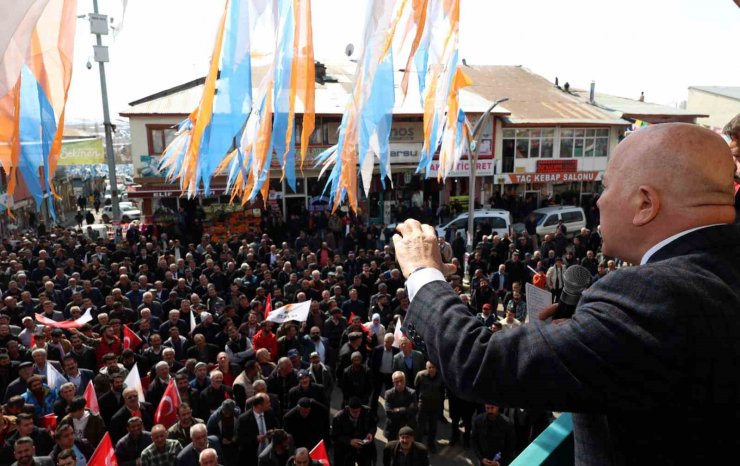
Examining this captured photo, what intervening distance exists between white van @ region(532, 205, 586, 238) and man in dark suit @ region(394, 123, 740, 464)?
66.2 ft

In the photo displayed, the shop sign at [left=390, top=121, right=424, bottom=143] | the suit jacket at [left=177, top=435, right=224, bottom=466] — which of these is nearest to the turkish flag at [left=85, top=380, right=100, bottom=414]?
the suit jacket at [left=177, top=435, right=224, bottom=466]

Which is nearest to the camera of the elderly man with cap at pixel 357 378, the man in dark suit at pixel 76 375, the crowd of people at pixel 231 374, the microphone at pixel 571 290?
the microphone at pixel 571 290

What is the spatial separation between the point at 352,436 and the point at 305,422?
23.3 inches

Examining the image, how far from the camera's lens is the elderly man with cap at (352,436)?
641 cm

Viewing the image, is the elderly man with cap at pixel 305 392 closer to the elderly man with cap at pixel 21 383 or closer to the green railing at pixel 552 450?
the elderly man with cap at pixel 21 383

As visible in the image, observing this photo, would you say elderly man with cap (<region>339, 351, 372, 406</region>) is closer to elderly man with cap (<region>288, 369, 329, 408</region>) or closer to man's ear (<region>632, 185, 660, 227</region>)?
elderly man with cap (<region>288, 369, 329, 408</region>)

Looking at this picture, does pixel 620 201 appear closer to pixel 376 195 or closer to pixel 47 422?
pixel 47 422

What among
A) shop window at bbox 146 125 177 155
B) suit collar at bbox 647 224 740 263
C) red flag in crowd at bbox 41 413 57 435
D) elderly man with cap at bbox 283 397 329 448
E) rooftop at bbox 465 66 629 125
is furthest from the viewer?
rooftop at bbox 465 66 629 125

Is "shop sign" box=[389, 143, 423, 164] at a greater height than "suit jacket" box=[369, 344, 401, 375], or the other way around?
"shop sign" box=[389, 143, 423, 164]

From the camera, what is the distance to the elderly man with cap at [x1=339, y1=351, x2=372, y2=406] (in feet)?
24.6

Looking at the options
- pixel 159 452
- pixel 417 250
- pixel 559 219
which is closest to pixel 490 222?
pixel 559 219

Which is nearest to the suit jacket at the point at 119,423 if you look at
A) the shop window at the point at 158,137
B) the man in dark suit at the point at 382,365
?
the man in dark suit at the point at 382,365

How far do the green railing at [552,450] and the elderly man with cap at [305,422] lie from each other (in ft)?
15.9

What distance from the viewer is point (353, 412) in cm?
645
